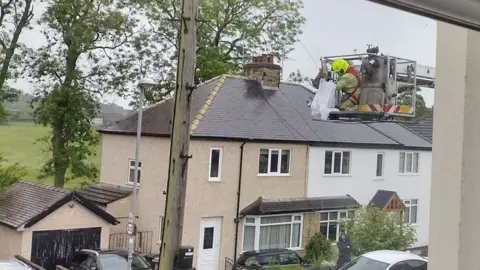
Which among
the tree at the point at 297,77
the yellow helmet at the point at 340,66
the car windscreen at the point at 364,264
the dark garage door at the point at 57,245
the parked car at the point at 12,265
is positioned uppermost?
the yellow helmet at the point at 340,66

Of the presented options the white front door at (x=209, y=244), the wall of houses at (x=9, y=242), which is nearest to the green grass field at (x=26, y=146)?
the wall of houses at (x=9, y=242)

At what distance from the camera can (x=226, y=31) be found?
130cm

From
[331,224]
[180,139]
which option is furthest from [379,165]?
[180,139]

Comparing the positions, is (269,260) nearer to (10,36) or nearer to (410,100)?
(410,100)

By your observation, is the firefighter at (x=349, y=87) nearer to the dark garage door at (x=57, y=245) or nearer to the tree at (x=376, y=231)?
the tree at (x=376, y=231)

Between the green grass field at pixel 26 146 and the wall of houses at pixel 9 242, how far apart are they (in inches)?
4.8

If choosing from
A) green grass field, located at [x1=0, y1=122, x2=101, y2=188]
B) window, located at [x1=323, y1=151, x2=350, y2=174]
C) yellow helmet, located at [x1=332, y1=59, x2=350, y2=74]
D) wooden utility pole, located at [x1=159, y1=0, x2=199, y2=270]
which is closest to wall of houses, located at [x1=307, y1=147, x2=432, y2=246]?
window, located at [x1=323, y1=151, x2=350, y2=174]

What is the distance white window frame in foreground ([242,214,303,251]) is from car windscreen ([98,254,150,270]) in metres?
0.30

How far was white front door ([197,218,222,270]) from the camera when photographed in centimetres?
118

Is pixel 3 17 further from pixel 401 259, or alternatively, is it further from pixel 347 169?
pixel 401 259

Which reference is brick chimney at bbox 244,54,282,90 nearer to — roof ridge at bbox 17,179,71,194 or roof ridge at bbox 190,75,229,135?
roof ridge at bbox 190,75,229,135

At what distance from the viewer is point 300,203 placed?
1376 millimetres

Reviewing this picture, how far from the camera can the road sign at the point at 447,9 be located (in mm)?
664

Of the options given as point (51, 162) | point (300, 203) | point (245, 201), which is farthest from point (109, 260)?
point (300, 203)
